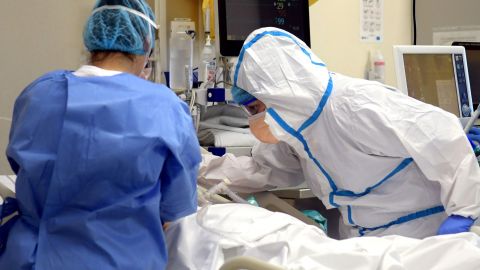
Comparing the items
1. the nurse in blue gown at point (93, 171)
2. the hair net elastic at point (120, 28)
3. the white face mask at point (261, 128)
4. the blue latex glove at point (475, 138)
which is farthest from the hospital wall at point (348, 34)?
the nurse in blue gown at point (93, 171)

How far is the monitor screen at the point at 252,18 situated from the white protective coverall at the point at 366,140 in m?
0.55

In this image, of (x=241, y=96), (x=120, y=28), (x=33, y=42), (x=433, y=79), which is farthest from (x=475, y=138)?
(x=33, y=42)

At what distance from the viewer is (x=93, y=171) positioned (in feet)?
3.12

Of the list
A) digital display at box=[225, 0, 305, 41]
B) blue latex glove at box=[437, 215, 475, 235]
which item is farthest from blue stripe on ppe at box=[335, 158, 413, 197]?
digital display at box=[225, 0, 305, 41]

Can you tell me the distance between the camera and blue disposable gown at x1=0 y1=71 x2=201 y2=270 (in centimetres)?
95

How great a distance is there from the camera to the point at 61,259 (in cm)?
95

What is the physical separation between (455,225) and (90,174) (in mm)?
1033

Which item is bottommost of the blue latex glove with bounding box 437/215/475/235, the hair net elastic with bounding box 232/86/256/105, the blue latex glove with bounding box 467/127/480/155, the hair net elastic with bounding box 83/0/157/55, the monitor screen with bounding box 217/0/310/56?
the blue latex glove with bounding box 437/215/475/235

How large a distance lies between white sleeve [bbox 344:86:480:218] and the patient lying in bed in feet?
1.37

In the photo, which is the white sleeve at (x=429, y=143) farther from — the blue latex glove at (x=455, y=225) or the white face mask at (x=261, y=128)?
the white face mask at (x=261, y=128)

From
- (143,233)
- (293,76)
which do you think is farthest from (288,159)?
(143,233)

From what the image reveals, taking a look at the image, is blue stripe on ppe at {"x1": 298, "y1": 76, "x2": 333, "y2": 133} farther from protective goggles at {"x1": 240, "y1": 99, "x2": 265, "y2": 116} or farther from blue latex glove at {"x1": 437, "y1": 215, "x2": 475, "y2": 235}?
blue latex glove at {"x1": 437, "y1": 215, "x2": 475, "y2": 235}

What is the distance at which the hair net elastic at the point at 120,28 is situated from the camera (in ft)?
3.98

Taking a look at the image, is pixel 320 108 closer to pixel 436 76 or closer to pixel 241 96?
pixel 241 96
